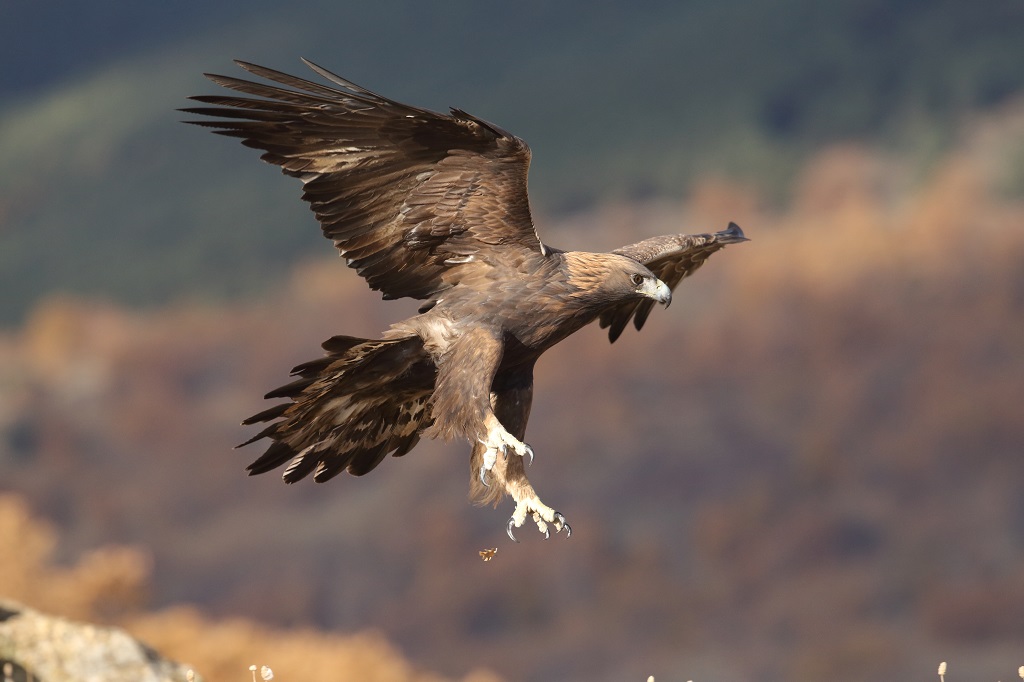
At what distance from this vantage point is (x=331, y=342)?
743 cm

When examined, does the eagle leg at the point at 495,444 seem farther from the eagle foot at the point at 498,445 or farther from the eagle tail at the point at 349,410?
the eagle tail at the point at 349,410

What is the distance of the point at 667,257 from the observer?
30.7 ft

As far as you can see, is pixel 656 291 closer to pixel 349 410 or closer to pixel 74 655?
pixel 349 410

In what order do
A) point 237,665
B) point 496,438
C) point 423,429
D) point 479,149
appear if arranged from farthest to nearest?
point 237,665 < point 423,429 < point 479,149 < point 496,438

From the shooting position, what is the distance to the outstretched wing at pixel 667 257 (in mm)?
9008

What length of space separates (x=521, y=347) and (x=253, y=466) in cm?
171

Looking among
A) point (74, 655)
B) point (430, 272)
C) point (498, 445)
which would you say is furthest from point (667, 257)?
point (74, 655)

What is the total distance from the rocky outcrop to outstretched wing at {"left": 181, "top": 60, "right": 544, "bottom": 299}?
247cm

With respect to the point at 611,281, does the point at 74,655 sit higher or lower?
lower

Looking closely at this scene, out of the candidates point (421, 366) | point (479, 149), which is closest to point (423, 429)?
point (421, 366)

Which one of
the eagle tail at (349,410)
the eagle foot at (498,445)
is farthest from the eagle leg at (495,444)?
the eagle tail at (349,410)

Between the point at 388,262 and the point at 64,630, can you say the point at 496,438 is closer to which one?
the point at 388,262

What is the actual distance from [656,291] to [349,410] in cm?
194

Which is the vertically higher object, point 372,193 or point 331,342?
point 372,193
